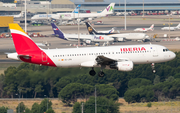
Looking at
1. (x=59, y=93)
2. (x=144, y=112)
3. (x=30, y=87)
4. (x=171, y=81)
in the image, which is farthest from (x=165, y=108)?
(x=30, y=87)

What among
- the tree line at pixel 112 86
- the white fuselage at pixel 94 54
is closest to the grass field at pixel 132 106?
the tree line at pixel 112 86

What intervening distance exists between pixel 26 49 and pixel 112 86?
284ft

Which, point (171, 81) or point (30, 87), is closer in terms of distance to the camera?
point (30, 87)

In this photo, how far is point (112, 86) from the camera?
147750mm

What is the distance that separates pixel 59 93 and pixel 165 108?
42.7 metres

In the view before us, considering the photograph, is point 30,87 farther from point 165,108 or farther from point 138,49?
point 138,49

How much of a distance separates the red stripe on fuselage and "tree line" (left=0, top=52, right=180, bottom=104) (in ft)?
239

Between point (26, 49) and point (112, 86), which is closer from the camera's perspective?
point (26, 49)

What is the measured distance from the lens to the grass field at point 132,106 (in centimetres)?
13484

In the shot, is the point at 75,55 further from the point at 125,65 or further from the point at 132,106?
the point at 132,106

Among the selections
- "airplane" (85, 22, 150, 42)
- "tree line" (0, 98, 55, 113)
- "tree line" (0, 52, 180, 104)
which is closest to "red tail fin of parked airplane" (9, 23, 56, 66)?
"tree line" (0, 98, 55, 113)

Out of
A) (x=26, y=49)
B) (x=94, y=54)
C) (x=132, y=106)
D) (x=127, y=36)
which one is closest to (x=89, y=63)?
(x=94, y=54)

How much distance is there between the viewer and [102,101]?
141m

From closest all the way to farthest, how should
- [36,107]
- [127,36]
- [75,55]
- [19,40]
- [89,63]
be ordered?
1. [19,40]
2. [89,63]
3. [75,55]
4. [36,107]
5. [127,36]
